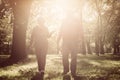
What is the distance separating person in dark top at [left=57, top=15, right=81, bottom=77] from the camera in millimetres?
13086

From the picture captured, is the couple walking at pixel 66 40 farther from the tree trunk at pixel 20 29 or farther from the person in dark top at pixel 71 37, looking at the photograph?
the tree trunk at pixel 20 29

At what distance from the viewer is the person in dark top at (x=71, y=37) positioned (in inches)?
515

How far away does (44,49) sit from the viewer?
44.5ft

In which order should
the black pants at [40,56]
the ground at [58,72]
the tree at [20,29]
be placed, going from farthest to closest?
the tree at [20,29], the black pants at [40,56], the ground at [58,72]

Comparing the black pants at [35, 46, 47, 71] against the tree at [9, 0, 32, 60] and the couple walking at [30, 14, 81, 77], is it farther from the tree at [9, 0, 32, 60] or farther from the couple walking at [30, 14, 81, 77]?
the tree at [9, 0, 32, 60]

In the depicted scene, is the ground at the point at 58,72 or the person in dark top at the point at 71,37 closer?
the ground at the point at 58,72

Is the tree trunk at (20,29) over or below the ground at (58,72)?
over

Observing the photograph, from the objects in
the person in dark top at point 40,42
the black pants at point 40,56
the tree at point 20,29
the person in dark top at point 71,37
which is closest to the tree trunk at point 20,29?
the tree at point 20,29

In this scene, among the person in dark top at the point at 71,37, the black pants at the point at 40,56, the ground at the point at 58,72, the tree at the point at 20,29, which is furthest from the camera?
the tree at the point at 20,29

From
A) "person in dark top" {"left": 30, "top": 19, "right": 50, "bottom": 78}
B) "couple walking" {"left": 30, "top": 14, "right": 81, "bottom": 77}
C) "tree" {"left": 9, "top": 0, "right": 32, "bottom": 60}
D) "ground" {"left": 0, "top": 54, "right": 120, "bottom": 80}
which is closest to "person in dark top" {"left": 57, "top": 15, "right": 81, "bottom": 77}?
"couple walking" {"left": 30, "top": 14, "right": 81, "bottom": 77}

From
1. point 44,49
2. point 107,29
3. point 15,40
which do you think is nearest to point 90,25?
point 107,29

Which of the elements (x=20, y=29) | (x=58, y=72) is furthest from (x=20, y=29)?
(x=58, y=72)

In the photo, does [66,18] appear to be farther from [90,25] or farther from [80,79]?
[90,25]

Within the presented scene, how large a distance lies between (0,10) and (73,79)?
1409 cm
